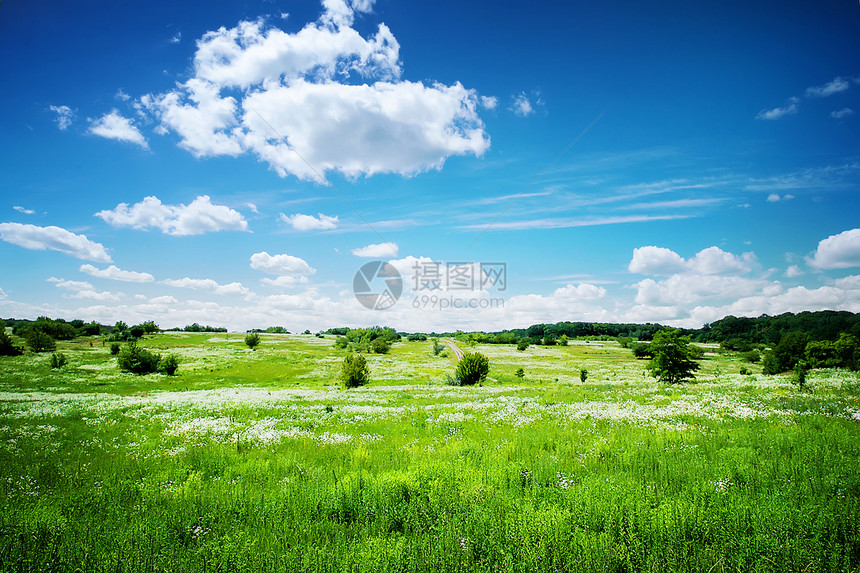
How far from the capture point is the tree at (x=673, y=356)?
33.0 m

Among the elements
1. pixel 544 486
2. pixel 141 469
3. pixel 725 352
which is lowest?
pixel 725 352

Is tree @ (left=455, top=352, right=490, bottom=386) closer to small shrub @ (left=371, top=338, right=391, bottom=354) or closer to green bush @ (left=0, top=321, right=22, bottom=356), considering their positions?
small shrub @ (left=371, top=338, right=391, bottom=354)

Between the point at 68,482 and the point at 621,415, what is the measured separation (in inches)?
719

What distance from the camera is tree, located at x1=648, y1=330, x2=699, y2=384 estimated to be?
108ft

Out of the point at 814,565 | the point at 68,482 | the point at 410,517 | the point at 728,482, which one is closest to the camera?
the point at 814,565

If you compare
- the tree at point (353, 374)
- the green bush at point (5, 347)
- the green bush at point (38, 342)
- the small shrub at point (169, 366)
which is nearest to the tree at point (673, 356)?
the tree at point (353, 374)

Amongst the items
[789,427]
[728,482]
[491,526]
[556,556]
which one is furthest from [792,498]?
[789,427]

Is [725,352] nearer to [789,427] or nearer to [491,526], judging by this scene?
[789,427]

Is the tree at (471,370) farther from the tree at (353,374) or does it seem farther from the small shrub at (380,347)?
the small shrub at (380,347)

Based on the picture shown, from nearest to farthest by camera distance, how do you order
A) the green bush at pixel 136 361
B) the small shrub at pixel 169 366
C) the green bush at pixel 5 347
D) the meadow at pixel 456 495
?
the meadow at pixel 456 495 → the small shrub at pixel 169 366 → the green bush at pixel 136 361 → the green bush at pixel 5 347

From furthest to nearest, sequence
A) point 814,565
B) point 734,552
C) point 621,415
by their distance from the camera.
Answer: point 621,415 < point 734,552 < point 814,565

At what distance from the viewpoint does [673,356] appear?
3341 cm

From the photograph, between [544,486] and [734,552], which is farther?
[544,486]

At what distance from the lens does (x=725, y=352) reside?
11419cm
